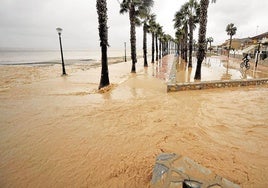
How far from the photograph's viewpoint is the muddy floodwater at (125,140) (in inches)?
115

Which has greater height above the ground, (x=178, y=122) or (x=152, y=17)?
(x=152, y=17)

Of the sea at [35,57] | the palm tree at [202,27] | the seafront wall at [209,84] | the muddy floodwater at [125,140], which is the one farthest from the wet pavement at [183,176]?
the sea at [35,57]

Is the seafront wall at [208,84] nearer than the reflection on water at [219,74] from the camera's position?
Yes

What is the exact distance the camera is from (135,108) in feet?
20.9

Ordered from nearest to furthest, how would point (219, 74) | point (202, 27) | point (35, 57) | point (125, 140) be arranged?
point (125, 140), point (202, 27), point (219, 74), point (35, 57)

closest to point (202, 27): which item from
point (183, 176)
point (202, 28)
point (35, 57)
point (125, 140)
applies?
point (202, 28)

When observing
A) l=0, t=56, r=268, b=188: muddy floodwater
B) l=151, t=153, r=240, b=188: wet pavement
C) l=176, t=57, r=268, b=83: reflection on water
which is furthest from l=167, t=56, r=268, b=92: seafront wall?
l=151, t=153, r=240, b=188: wet pavement

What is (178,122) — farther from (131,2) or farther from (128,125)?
(131,2)

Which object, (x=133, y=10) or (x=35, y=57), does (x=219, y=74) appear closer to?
(x=133, y=10)

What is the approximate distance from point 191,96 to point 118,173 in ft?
19.2

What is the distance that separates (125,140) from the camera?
13.3 ft

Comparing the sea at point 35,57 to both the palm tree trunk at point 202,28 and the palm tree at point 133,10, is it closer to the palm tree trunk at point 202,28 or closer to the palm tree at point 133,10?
the palm tree at point 133,10

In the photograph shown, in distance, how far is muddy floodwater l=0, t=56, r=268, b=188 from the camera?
9.60 feet

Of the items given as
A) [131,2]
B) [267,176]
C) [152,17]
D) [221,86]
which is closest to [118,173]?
[267,176]
